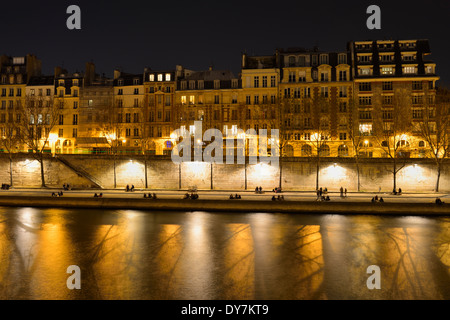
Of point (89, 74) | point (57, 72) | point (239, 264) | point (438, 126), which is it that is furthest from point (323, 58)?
point (239, 264)

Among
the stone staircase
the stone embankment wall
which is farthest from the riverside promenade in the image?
the stone staircase

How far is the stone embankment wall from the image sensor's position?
4069 cm

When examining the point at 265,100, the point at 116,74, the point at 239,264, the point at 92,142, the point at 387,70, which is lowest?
the point at 239,264

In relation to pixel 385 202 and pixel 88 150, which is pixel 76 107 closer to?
pixel 88 150

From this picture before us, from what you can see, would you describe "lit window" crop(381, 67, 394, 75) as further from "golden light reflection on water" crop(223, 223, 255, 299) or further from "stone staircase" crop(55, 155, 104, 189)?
"stone staircase" crop(55, 155, 104, 189)

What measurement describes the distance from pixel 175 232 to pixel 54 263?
8084 millimetres

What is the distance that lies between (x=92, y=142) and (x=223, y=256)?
4358 centimetres

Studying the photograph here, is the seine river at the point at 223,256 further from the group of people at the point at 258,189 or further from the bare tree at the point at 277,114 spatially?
the bare tree at the point at 277,114

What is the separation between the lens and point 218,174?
43.0 metres

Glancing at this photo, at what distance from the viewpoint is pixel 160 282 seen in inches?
618

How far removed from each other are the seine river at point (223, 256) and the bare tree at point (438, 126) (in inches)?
539

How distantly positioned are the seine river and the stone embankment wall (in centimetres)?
1240

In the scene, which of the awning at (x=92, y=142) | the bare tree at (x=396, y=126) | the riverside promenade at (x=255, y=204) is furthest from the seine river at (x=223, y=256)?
the awning at (x=92, y=142)

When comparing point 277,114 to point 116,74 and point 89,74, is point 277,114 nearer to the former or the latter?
point 116,74
